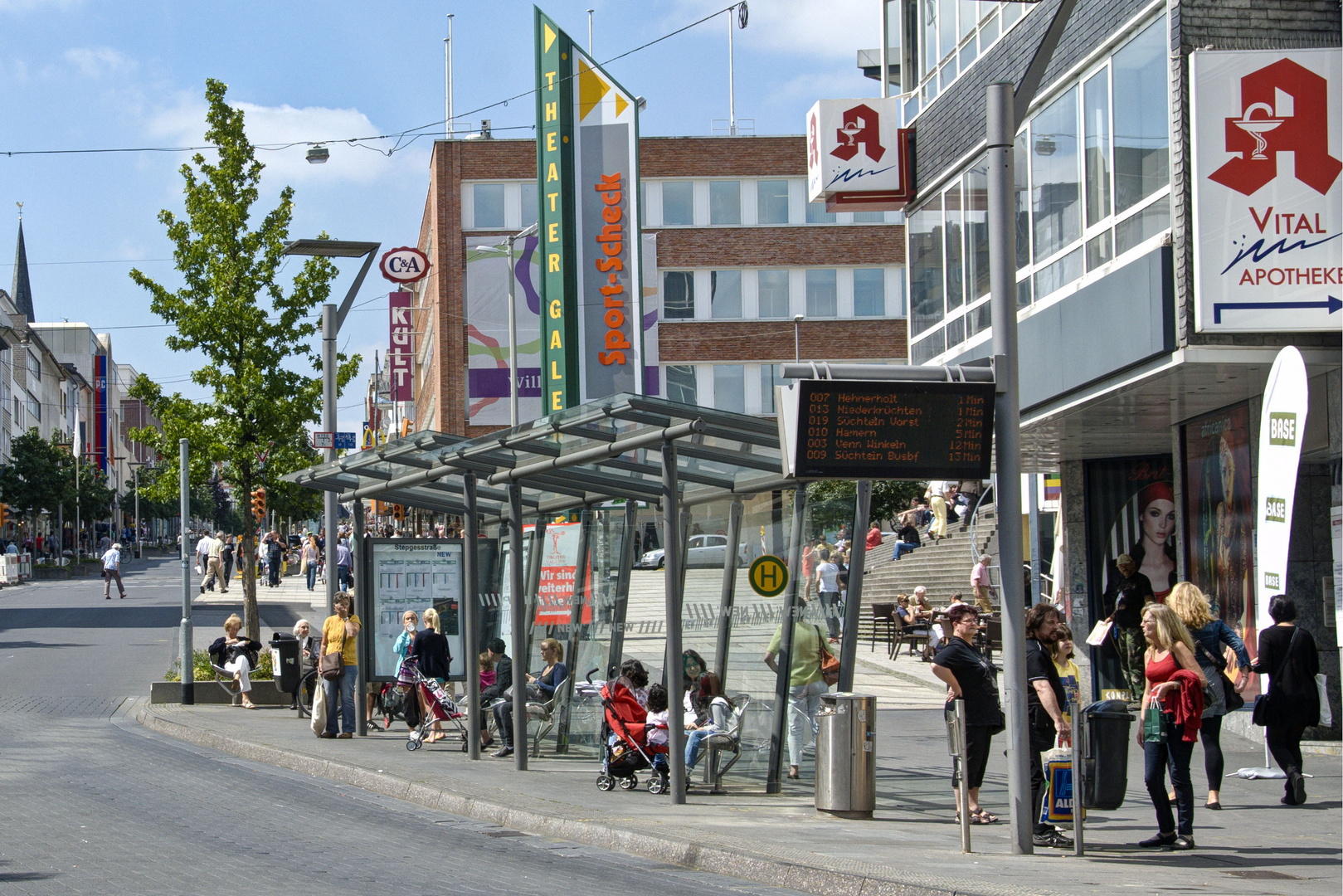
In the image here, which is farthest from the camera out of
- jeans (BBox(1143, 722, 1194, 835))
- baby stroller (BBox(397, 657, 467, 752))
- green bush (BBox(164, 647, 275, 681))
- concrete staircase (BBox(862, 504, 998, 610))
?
concrete staircase (BBox(862, 504, 998, 610))

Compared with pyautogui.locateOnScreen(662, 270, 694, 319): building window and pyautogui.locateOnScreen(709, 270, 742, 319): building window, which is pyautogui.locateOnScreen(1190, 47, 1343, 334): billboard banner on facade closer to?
pyautogui.locateOnScreen(709, 270, 742, 319): building window

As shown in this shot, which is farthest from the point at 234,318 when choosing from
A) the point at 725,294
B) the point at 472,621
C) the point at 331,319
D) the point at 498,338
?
the point at 725,294

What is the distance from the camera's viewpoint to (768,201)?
58188 millimetres

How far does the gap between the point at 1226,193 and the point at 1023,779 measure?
6708 millimetres

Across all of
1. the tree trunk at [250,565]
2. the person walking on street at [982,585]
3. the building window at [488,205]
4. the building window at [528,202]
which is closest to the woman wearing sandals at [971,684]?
the tree trunk at [250,565]

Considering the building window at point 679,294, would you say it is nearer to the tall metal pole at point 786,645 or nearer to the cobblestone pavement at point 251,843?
the cobblestone pavement at point 251,843

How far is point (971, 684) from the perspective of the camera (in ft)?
34.3

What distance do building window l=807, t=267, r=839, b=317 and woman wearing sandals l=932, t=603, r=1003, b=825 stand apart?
48.2 meters

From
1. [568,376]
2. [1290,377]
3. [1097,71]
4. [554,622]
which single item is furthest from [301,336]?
[1290,377]

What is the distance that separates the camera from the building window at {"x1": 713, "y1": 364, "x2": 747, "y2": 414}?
58.2 m

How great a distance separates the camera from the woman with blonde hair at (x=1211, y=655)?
11125 millimetres

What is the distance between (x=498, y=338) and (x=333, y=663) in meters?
35.2

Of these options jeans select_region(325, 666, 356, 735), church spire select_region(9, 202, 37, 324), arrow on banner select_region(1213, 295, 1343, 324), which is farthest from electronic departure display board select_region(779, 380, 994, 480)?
church spire select_region(9, 202, 37, 324)

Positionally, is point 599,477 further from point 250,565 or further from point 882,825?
point 250,565
